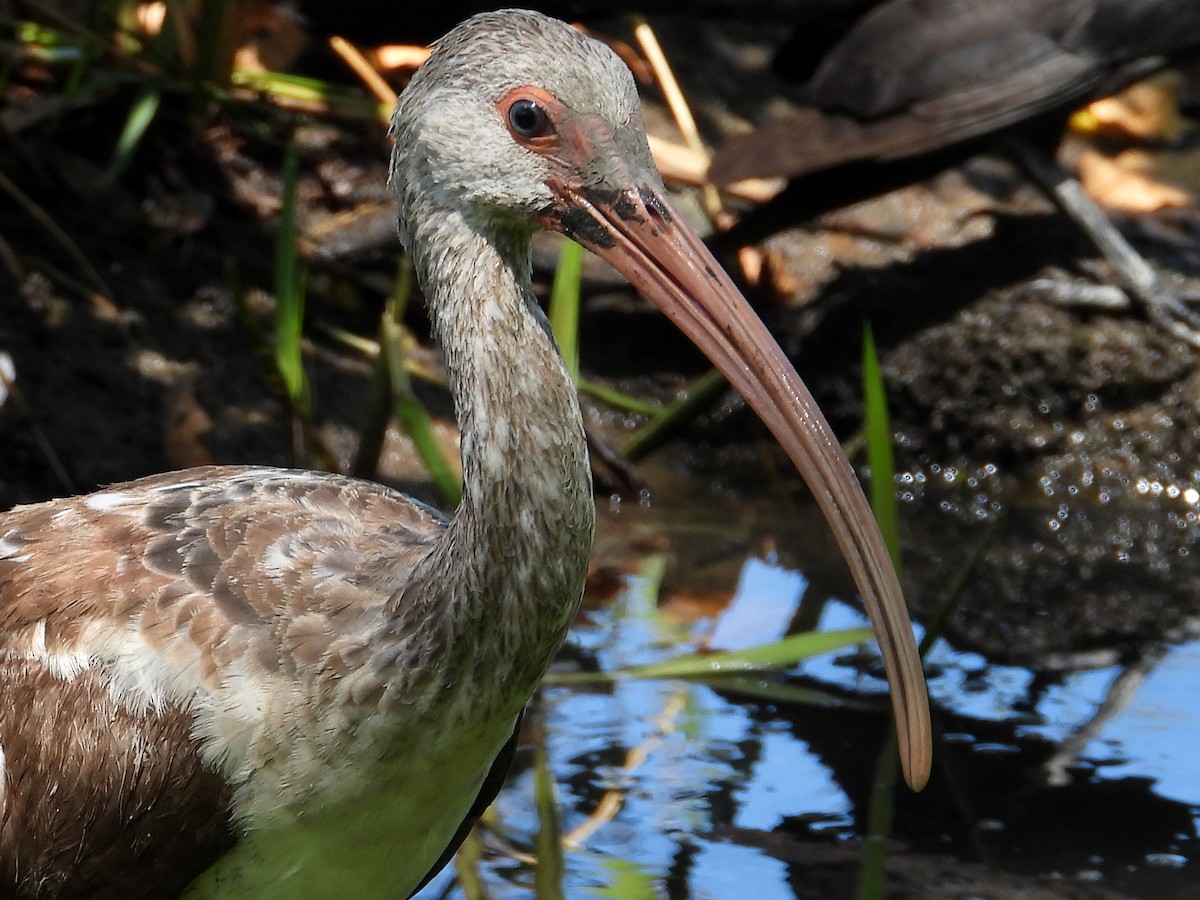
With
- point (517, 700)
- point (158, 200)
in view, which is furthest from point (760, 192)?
point (517, 700)

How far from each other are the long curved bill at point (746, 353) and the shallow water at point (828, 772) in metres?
1.39

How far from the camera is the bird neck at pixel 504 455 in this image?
285cm

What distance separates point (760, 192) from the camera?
703 centimetres

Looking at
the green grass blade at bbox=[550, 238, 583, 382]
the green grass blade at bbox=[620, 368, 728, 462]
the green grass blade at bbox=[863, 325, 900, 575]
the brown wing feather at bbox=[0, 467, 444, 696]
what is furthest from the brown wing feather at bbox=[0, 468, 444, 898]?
the green grass blade at bbox=[620, 368, 728, 462]

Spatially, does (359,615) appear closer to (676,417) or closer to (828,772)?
(828,772)

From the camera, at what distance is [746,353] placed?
2.80 meters

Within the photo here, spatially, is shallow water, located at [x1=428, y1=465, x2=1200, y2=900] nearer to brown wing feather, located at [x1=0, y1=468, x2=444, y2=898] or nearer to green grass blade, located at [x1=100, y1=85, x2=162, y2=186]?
brown wing feather, located at [x1=0, y1=468, x2=444, y2=898]

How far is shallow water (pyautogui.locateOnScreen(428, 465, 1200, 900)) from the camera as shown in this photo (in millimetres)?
4152

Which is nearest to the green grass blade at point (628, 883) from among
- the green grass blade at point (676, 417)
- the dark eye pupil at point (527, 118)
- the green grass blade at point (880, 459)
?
the green grass blade at point (880, 459)

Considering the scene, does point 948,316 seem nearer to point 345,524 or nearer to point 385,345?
point 385,345

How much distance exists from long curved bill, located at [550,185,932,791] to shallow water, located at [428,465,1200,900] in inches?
54.9

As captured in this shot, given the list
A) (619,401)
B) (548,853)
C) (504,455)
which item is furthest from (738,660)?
(504,455)

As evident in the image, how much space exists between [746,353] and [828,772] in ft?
6.75

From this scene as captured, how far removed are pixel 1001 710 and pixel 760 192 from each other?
2789mm
